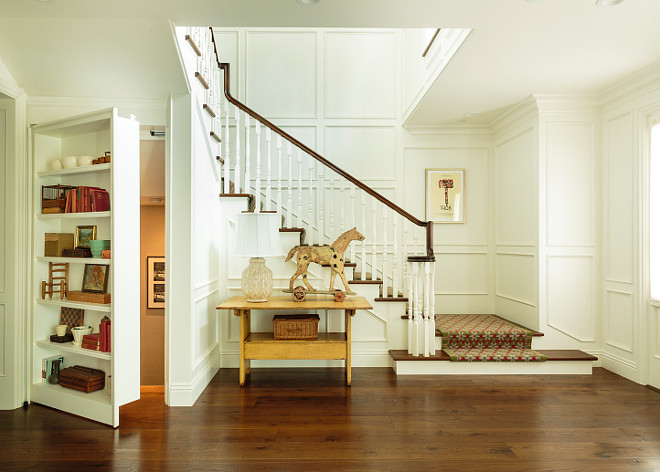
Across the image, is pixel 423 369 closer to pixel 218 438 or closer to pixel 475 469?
pixel 475 469

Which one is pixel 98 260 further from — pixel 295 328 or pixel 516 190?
pixel 516 190

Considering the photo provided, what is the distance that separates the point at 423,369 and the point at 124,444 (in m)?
2.68

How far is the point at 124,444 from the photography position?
279cm

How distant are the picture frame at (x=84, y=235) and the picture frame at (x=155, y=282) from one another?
2.18m

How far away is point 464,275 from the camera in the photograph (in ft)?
19.2

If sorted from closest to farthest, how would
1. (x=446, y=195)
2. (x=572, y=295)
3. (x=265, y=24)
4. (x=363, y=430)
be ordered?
(x=363, y=430), (x=265, y=24), (x=572, y=295), (x=446, y=195)

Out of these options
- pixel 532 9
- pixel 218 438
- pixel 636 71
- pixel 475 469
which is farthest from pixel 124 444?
pixel 636 71

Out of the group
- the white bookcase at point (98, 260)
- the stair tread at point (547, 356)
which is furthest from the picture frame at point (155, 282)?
the stair tread at point (547, 356)

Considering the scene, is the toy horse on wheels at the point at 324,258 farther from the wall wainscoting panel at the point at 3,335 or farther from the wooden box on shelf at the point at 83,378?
the wall wainscoting panel at the point at 3,335

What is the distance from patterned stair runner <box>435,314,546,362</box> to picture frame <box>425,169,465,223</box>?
164cm

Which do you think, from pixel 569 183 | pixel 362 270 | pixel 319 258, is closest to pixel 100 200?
pixel 319 258

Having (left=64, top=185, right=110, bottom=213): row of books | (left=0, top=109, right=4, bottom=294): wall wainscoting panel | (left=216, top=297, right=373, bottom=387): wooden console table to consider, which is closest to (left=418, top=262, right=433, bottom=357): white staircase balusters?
(left=216, top=297, right=373, bottom=387): wooden console table

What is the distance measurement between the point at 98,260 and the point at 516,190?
4.44 m

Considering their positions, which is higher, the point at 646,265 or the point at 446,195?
the point at 446,195
